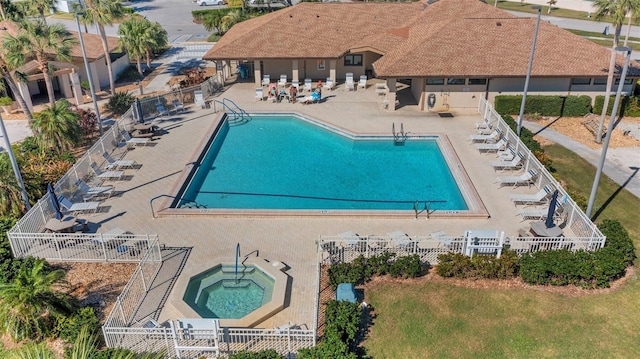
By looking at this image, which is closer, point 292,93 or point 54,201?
point 54,201

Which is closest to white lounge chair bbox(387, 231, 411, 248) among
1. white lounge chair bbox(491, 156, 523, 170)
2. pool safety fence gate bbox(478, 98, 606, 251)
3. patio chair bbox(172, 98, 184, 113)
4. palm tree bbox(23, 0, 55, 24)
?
pool safety fence gate bbox(478, 98, 606, 251)

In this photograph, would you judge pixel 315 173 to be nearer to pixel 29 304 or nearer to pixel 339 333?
pixel 339 333

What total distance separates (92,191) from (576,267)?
20755 millimetres

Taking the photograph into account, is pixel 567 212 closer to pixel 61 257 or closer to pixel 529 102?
pixel 529 102

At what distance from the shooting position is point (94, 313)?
54.1 feet

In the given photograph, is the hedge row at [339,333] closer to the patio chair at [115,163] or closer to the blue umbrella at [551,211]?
the blue umbrella at [551,211]

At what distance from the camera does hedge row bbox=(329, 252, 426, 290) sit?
58.7 feet

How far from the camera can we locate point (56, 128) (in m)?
26.0

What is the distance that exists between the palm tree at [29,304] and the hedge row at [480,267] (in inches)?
515

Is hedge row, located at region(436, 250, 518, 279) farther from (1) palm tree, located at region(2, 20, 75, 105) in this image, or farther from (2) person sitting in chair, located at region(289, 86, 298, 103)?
(1) palm tree, located at region(2, 20, 75, 105)

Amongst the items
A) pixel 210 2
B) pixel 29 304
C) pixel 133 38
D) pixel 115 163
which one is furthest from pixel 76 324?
pixel 210 2

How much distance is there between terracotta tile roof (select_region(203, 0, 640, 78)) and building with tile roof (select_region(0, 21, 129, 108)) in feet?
30.7

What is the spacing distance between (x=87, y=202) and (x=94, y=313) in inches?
310

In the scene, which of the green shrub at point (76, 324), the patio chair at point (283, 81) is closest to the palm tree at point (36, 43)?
the patio chair at point (283, 81)
